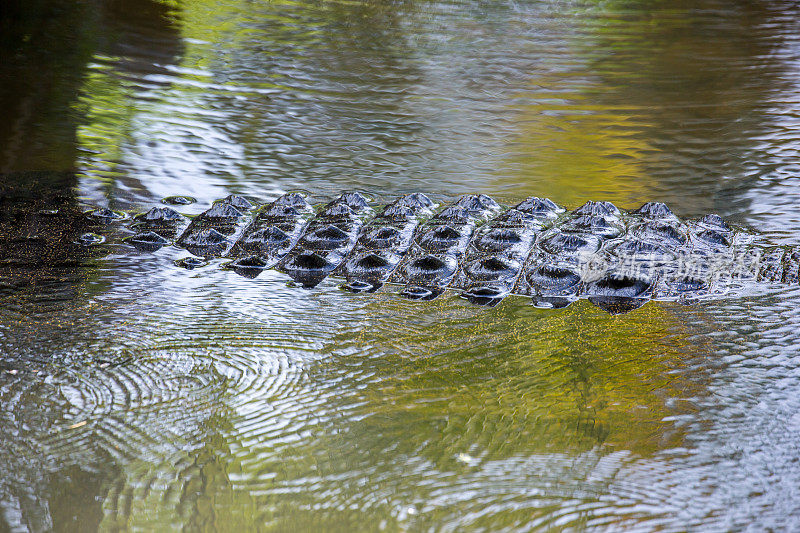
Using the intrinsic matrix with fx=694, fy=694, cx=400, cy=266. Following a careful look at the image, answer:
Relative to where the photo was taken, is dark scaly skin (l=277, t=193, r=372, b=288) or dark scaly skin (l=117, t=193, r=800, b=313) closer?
dark scaly skin (l=117, t=193, r=800, b=313)

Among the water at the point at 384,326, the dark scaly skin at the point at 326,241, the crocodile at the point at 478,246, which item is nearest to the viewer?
the water at the point at 384,326

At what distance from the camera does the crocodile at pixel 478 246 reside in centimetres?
141

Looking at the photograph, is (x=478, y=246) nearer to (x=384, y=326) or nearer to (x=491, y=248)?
(x=491, y=248)

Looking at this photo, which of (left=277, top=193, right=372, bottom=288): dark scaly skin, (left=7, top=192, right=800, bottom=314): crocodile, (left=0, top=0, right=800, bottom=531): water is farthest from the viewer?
(left=277, top=193, right=372, bottom=288): dark scaly skin

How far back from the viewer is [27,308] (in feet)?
4.32

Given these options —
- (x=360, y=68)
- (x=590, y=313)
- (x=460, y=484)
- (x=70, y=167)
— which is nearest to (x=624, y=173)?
(x=590, y=313)

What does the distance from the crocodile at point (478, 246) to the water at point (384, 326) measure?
8 cm

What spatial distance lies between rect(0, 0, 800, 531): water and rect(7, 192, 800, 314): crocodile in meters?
0.08

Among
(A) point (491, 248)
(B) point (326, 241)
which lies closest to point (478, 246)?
(A) point (491, 248)

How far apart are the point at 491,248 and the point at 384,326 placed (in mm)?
397

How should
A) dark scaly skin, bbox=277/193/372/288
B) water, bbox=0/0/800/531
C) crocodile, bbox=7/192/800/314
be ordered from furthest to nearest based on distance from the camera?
A: dark scaly skin, bbox=277/193/372/288 < crocodile, bbox=7/192/800/314 < water, bbox=0/0/800/531

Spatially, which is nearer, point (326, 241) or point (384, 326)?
point (384, 326)

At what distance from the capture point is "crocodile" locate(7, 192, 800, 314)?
1414 millimetres

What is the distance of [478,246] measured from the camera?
5.15ft
